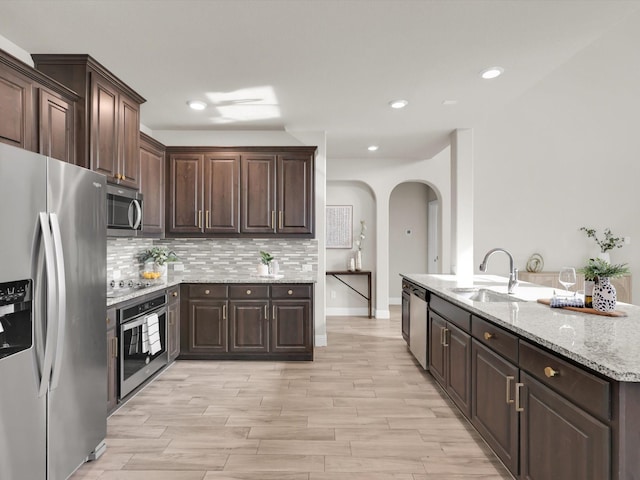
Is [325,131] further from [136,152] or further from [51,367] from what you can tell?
[51,367]

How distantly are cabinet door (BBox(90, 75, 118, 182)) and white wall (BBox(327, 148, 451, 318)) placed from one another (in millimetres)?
4105

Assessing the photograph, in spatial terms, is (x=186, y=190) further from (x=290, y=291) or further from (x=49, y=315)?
(x=49, y=315)

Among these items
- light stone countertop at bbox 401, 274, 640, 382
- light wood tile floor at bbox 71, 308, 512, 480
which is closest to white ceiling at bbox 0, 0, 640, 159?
light stone countertop at bbox 401, 274, 640, 382

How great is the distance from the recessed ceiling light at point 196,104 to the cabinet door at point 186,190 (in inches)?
30.4

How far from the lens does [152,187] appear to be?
4371 mm

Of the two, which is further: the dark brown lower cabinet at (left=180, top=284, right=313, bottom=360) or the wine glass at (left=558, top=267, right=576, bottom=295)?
the dark brown lower cabinet at (left=180, top=284, right=313, bottom=360)

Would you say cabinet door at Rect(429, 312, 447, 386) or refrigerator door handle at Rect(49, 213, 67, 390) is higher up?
refrigerator door handle at Rect(49, 213, 67, 390)

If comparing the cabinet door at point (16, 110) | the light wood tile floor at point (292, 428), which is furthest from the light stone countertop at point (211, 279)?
the cabinet door at point (16, 110)

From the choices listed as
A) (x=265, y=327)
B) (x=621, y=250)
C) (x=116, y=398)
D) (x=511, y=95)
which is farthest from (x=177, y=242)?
(x=621, y=250)

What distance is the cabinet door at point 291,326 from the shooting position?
435cm

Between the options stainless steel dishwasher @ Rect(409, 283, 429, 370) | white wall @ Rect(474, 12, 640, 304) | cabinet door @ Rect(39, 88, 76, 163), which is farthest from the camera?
white wall @ Rect(474, 12, 640, 304)

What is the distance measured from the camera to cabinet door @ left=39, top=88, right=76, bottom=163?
8.07 ft

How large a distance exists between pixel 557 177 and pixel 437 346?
564 centimetres

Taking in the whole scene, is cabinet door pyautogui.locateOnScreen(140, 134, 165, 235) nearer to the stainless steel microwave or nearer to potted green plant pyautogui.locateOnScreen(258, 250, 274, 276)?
the stainless steel microwave
